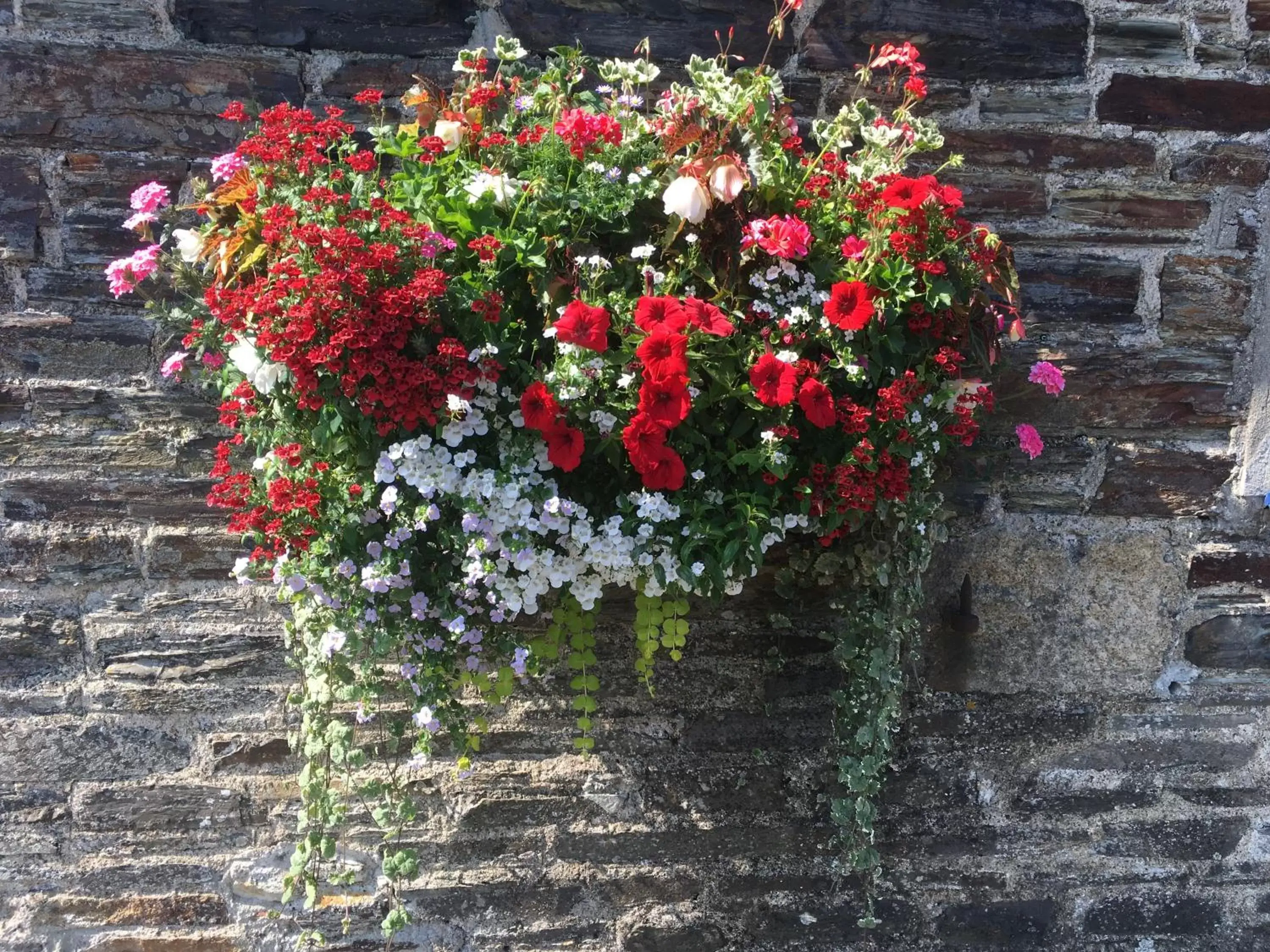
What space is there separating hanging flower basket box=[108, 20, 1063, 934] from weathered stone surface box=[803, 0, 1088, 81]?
0.84ft

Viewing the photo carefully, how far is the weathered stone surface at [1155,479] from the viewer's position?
2201 millimetres

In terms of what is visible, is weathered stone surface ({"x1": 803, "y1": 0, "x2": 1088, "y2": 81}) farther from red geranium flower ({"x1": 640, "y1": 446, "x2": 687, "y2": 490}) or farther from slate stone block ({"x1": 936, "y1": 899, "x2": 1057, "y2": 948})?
slate stone block ({"x1": 936, "y1": 899, "x2": 1057, "y2": 948})

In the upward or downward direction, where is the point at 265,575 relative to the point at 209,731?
upward

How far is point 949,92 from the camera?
7.00 ft

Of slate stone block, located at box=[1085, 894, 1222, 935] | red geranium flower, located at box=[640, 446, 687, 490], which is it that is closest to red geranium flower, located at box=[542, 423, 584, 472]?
red geranium flower, located at box=[640, 446, 687, 490]

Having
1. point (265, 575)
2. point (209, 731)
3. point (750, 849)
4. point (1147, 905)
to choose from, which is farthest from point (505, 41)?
point (1147, 905)

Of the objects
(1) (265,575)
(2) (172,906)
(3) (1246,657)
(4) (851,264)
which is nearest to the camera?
(4) (851,264)

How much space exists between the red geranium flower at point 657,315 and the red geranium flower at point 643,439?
14cm

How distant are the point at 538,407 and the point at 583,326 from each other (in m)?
0.14

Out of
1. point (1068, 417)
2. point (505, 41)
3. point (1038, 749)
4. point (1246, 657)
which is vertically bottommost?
point (1038, 749)

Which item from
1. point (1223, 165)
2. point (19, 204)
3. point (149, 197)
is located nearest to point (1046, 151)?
point (1223, 165)

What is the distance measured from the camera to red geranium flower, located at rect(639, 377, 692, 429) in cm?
155

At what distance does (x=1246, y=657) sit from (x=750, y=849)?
3.81 feet

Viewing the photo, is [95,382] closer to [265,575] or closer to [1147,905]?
[265,575]
